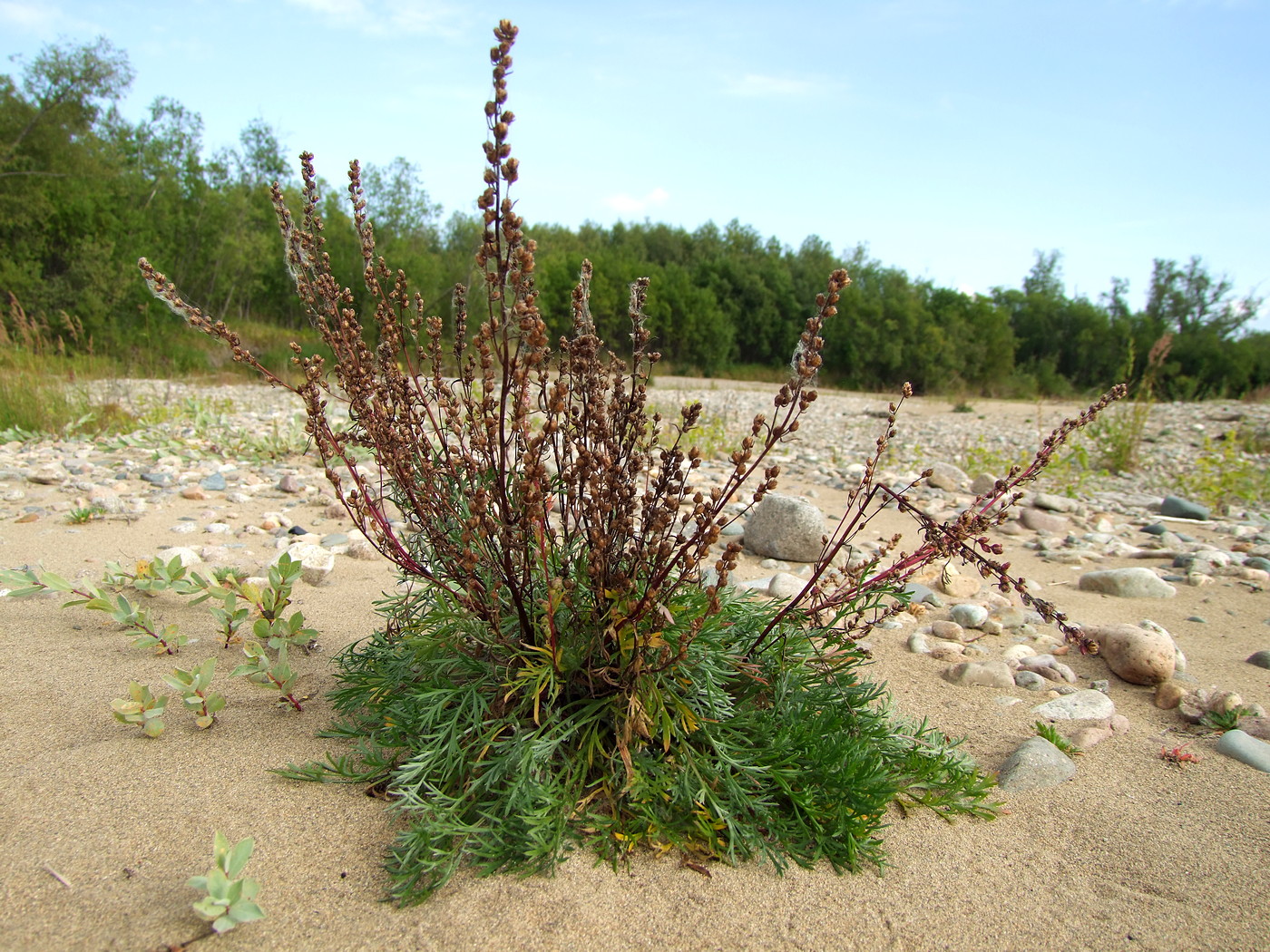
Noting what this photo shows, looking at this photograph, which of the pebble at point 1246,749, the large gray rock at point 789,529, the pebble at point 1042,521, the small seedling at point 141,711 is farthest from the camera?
the pebble at point 1042,521

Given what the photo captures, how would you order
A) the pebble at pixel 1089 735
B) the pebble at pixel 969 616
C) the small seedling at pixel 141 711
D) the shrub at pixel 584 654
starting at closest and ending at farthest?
the shrub at pixel 584 654 < the small seedling at pixel 141 711 < the pebble at pixel 1089 735 < the pebble at pixel 969 616

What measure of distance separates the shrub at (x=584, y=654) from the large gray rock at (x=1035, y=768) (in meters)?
0.16

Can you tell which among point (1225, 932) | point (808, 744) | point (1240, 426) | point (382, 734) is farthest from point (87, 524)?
point (1240, 426)

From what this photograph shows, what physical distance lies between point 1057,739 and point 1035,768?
27cm

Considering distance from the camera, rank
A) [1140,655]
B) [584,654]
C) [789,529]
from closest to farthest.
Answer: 1. [584,654]
2. [1140,655]
3. [789,529]

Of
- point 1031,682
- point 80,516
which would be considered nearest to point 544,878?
point 1031,682

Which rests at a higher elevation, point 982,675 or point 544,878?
point 982,675

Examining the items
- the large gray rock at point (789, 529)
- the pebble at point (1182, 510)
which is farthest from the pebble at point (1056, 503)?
the large gray rock at point (789, 529)

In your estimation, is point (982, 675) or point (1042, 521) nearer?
point (982, 675)

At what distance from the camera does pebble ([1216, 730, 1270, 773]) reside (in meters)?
2.68

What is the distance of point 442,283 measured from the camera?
27938mm

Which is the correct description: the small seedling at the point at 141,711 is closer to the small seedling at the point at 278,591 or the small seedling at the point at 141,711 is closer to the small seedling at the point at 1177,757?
the small seedling at the point at 278,591

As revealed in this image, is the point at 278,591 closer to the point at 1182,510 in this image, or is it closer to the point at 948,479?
the point at 948,479

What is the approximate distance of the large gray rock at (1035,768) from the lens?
8.44 feet
